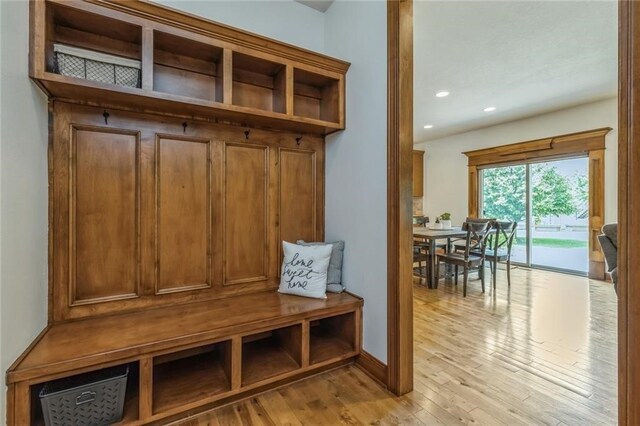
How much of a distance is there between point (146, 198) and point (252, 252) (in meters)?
0.78

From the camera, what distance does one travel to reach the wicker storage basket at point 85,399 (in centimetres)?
123

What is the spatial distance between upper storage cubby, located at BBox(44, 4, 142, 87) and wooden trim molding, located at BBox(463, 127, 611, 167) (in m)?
5.80

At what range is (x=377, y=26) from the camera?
1825 millimetres

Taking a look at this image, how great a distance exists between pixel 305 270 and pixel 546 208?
515 cm

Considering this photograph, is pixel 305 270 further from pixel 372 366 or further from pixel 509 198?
pixel 509 198

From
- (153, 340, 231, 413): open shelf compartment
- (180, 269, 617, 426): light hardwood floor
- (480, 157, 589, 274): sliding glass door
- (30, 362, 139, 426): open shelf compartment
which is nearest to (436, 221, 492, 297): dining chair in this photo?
(180, 269, 617, 426): light hardwood floor

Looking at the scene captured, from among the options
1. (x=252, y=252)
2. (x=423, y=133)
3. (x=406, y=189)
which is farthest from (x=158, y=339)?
(x=423, y=133)

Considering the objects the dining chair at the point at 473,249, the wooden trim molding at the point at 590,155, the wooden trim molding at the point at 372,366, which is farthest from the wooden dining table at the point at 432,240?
the wooden trim molding at the point at 590,155

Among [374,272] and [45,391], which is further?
[374,272]

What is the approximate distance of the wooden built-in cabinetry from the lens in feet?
4.66

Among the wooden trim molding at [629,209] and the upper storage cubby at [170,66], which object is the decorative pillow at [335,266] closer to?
the upper storage cubby at [170,66]

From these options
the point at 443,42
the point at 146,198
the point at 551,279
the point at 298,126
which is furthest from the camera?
Answer: the point at 551,279

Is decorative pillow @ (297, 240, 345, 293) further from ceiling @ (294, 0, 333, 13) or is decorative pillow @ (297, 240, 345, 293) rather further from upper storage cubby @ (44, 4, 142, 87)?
ceiling @ (294, 0, 333, 13)

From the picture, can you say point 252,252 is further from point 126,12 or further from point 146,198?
point 126,12
